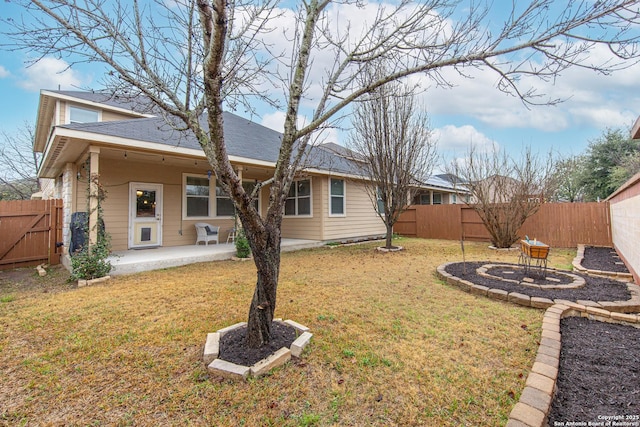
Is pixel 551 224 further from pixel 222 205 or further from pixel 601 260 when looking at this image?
pixel 222 205

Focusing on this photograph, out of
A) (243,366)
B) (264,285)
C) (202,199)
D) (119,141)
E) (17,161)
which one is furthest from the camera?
(17,161)

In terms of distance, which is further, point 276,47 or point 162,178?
point 162,178

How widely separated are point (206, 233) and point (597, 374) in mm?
8576

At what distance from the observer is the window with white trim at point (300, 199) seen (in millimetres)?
10352

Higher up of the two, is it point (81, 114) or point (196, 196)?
point (81, 114)

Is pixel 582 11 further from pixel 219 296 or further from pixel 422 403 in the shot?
pixel 219 296

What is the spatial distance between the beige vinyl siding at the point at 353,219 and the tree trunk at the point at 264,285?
24.5 ft

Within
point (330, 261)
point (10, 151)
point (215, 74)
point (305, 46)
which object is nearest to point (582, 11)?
point (305, 46)

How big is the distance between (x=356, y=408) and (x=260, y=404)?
0.65 metres

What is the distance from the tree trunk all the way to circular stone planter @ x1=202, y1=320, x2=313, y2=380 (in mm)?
227

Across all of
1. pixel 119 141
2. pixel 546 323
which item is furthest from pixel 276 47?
pixel 119 141

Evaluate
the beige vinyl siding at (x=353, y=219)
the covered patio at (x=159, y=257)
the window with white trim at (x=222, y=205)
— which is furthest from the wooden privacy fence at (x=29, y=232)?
the beige vinyl siding at (x=353, y=219)

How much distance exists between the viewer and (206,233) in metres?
8.56

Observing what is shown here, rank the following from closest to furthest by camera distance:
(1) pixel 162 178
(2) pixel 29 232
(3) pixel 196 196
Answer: (2) pixel 29 232
(1) pixel 162 178
(3) pixel 196 196
